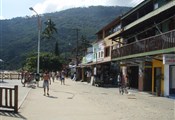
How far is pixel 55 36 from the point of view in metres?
144

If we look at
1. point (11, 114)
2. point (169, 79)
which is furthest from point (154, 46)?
point (11, 114)

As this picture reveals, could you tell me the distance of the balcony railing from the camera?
24250mm

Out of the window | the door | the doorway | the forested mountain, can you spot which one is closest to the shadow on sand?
the doorway

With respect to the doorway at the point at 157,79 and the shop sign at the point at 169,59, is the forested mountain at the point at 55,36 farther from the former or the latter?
the shop sign at the point at 169,59

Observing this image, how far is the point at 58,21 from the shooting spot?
15412cm

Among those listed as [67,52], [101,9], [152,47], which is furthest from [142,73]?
[101,9]

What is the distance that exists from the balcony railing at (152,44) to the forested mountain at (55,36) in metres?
92.7

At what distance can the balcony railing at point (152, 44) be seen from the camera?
2425 cm

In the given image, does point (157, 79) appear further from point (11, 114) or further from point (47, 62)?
point (47, 62)

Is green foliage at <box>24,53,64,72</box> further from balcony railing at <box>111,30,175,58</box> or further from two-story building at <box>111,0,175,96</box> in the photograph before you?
balcony railing at <box>111,30,175,58</box>

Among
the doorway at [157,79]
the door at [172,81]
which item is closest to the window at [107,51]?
the doorway at [157,79]

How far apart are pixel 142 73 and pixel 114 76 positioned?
1377cm

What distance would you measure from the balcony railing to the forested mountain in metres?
92.7

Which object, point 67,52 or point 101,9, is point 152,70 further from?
point 101,9
